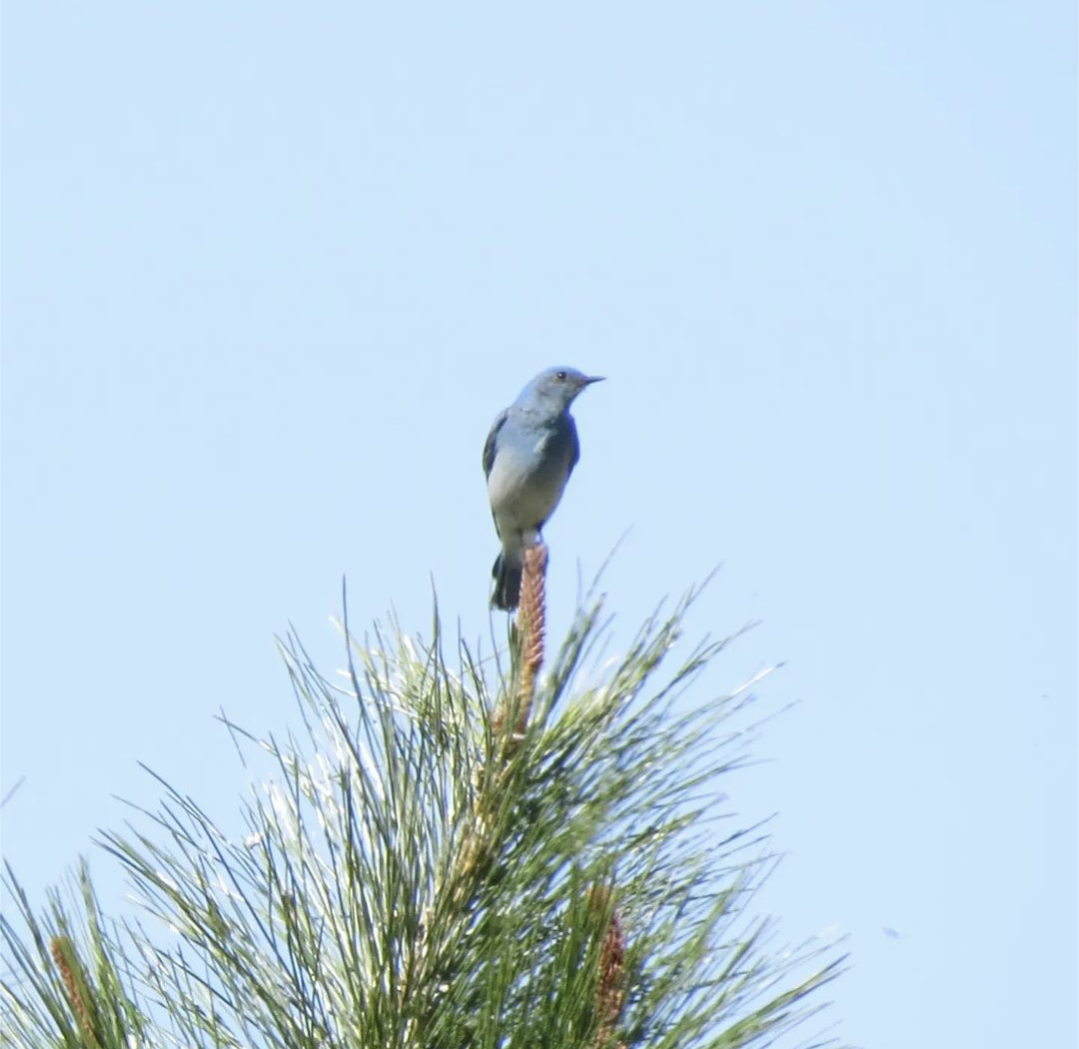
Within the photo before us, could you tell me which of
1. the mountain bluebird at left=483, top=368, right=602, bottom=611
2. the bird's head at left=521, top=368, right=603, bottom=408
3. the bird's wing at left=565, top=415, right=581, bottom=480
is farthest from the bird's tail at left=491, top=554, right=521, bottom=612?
the bird's head at left=521, top=368, right=603, bottom=408

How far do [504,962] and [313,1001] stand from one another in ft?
1.35

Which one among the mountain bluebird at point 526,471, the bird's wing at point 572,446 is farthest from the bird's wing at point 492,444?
the bird's wing at point 572,446

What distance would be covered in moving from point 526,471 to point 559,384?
2.62 ft

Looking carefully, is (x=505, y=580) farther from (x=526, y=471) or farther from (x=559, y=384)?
(x=559, y=384)

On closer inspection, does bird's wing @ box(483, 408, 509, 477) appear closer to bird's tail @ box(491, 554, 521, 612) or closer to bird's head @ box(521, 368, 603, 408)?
bird's head @ box(521, 368, 603, 408)

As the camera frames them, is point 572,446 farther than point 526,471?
Yes

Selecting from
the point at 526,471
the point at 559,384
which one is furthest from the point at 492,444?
the point at 526,471

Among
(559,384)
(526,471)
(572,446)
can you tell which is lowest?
(526,471)

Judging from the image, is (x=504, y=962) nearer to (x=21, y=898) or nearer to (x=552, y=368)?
(x=21, y=898)

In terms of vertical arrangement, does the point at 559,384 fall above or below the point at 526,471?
above

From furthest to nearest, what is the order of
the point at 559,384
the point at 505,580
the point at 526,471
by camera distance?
the point at 559,384, the point at 505,580, the point at 526,471

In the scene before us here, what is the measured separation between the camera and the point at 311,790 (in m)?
2.97

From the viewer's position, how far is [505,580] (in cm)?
766

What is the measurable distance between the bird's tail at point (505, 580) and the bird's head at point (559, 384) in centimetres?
81
